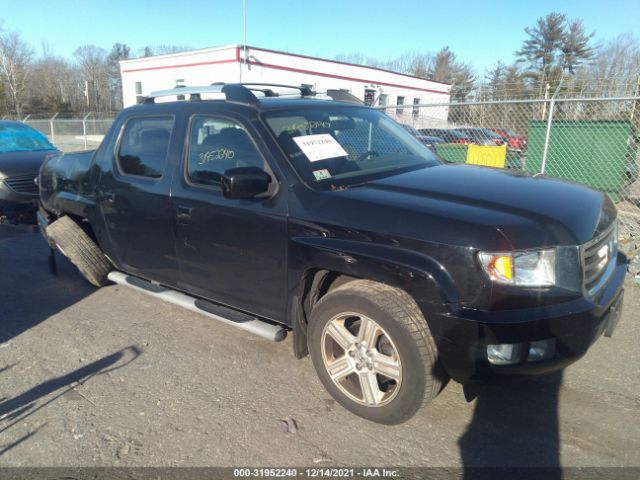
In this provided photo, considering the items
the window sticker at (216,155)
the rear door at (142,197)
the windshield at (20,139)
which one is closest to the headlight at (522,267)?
the window sticker at (216,155)

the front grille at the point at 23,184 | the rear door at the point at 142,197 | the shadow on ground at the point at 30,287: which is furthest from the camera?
the front grille at the point at 23,184

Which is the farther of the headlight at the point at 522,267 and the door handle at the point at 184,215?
the door handle at the point at 184,215

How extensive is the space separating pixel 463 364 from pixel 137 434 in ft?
6.25

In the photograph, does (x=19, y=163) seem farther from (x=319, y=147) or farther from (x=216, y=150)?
(x=319, y=147)

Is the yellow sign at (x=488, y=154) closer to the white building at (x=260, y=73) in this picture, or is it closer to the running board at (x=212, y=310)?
the running board at (x=212, y=310)

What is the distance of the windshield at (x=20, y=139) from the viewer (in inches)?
358

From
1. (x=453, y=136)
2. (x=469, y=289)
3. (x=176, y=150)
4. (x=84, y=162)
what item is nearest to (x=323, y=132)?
(x=176, y=150)

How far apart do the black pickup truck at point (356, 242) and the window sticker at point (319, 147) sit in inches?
0.5

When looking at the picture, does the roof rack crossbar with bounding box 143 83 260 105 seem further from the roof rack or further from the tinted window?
the tinted window

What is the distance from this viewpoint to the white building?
2633 centimetres

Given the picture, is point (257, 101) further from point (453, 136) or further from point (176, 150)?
point (453, 136)

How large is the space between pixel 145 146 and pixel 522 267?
3.11m

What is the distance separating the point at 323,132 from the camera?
11.5 ft

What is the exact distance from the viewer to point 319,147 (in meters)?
3.31
